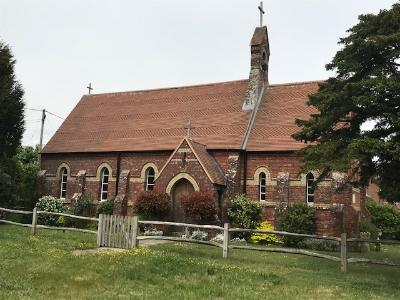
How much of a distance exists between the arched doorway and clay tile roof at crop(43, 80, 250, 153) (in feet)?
10.9

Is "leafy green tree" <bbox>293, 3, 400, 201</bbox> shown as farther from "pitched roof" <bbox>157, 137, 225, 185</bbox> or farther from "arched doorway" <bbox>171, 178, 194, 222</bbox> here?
"arched doorway" <bbox>171, 178, 194, 222</bbox>

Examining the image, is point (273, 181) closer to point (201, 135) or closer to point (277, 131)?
point (277, 131)

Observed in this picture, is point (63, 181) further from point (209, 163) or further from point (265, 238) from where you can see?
point (265, 238)

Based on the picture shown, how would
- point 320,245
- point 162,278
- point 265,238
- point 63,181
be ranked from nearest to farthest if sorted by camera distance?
point 162,278
point 320,245
point 265,238
point 63,181

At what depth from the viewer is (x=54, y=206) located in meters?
31.5

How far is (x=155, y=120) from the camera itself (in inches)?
1332

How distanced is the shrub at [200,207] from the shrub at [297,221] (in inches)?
150

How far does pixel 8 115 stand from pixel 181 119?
11.4 metres

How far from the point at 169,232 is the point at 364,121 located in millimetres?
15254

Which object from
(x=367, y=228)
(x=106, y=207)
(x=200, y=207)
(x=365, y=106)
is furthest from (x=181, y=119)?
(x=365, y=106)

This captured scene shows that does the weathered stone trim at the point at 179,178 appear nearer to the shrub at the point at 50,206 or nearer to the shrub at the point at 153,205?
the shrub at the point at 153,205

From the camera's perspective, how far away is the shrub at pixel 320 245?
23.5m

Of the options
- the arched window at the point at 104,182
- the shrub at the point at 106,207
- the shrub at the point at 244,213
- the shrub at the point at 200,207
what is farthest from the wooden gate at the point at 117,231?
the arched window at the point at 104,182

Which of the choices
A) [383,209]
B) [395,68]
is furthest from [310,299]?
[383,209]
